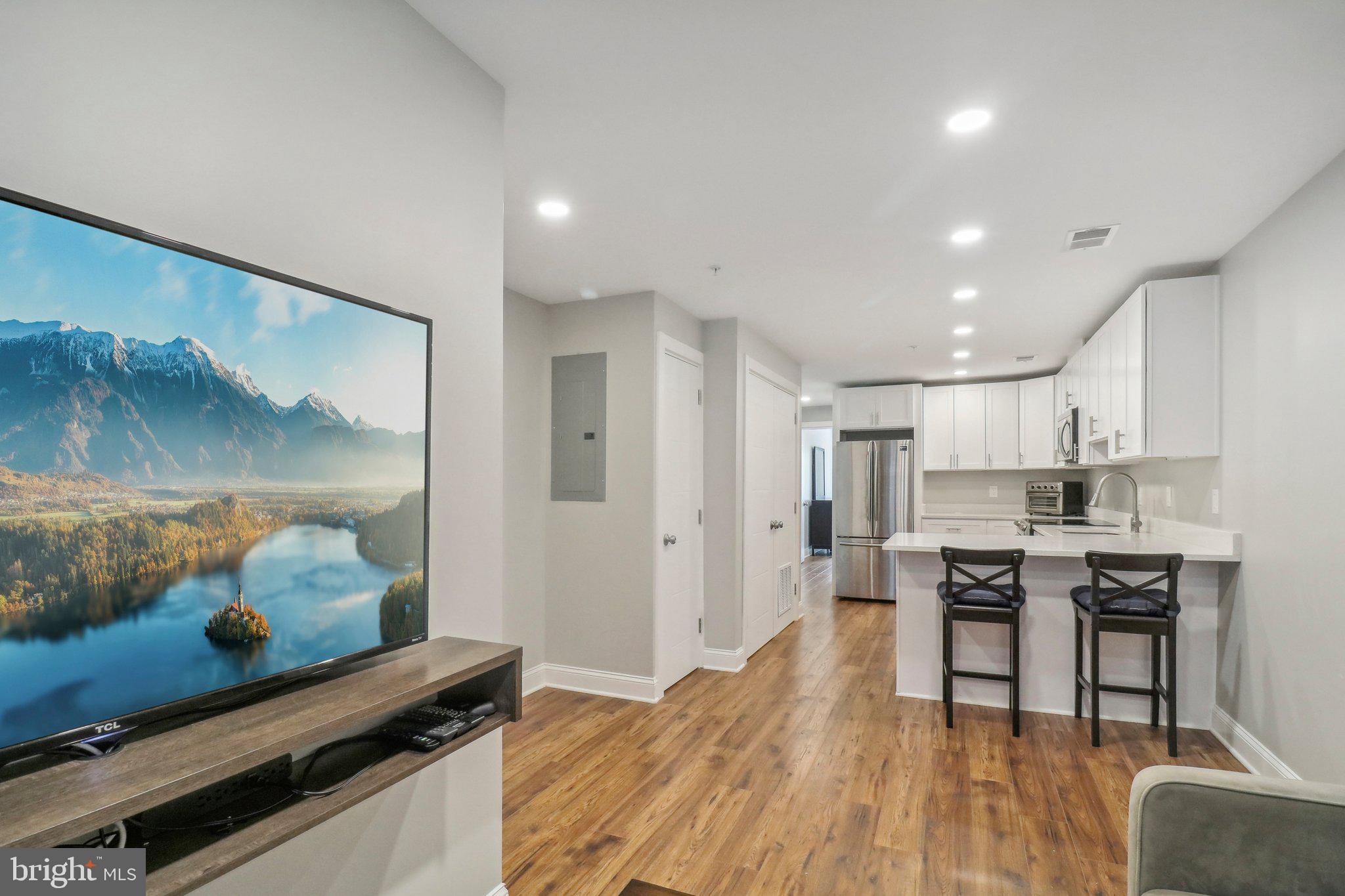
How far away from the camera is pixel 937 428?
7.21 meters

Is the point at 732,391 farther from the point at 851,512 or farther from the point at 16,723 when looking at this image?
the point at 16,723

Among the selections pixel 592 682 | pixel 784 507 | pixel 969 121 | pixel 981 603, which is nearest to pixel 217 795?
pixel 969 121

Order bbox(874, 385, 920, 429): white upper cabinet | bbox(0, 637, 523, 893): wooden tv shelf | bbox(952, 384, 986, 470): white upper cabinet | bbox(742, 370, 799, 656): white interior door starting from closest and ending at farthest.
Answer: bbox(0, 637, 523, 893): wooden tv shelf → bbox(742, 370, 799, 656): white interior door → bbox(952, 384, 986, 470): white upper cabinet → bbox(874, 385, 920, 429): white upper cabinet

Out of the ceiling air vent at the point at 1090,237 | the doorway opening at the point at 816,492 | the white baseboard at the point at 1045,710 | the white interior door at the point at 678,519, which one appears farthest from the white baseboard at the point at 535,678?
the doorway opening at the point at 816,492

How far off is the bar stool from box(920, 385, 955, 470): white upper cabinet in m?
3.76

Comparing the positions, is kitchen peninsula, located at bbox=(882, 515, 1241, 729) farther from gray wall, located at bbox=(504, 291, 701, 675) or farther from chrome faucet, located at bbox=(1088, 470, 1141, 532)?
gray wall, located at bbox=(504, 291, 701, 675)

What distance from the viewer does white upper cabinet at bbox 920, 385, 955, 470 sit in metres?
7.17

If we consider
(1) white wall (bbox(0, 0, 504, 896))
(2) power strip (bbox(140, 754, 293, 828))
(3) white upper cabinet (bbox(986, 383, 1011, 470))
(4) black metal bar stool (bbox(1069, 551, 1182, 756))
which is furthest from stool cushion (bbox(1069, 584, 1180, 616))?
(3) white upper cabinet (bbox(986, 383, 1011, 470))

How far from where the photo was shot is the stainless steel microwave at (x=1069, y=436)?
5.26 m

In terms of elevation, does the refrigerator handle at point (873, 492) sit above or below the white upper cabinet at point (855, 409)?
below

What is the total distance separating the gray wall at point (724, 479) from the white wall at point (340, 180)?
9.10 ft

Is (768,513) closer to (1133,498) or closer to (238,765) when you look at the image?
(1133,498)

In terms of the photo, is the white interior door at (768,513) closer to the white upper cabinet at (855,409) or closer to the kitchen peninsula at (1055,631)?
the kitchen peninsula at (1055,631)

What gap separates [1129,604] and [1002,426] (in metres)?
4.03
